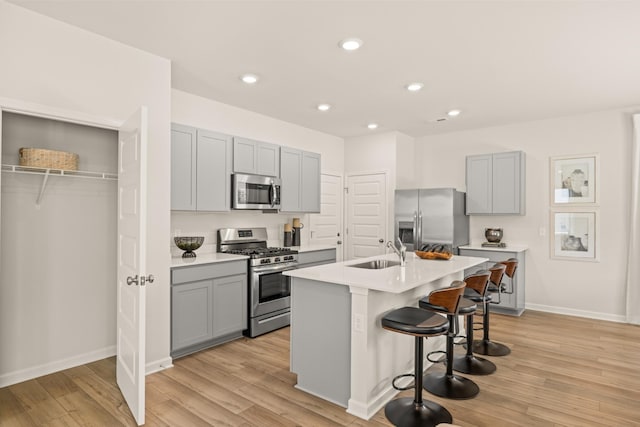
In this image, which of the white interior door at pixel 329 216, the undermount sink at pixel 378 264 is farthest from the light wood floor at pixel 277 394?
the white interior door at pixel 329 216

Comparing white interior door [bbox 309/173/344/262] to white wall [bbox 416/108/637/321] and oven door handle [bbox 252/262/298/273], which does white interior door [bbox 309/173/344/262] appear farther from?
white wall [bbox 416/108/637/321]

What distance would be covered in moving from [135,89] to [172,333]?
87.2 inches

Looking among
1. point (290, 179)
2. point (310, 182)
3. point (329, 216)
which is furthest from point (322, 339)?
point (329, 216)

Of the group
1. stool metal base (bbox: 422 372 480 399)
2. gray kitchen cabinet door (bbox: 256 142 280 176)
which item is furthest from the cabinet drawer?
stool metal base (bbox: 422 372 480 399)

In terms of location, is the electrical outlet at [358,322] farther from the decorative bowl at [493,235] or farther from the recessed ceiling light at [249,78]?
the decorative bowl at [493,235]

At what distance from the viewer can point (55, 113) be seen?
271 centimetres

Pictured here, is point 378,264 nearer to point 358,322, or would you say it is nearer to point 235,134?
point 358,322

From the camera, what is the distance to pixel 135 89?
3162 millimetres

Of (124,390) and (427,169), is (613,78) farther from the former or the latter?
(124,390)

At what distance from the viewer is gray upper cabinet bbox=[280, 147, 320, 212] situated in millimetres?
5008

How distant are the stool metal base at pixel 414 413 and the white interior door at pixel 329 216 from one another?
3.56 metres

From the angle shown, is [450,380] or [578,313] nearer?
[450,380]

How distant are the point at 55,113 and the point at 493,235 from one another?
17.9 feet

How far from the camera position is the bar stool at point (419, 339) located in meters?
2.40
